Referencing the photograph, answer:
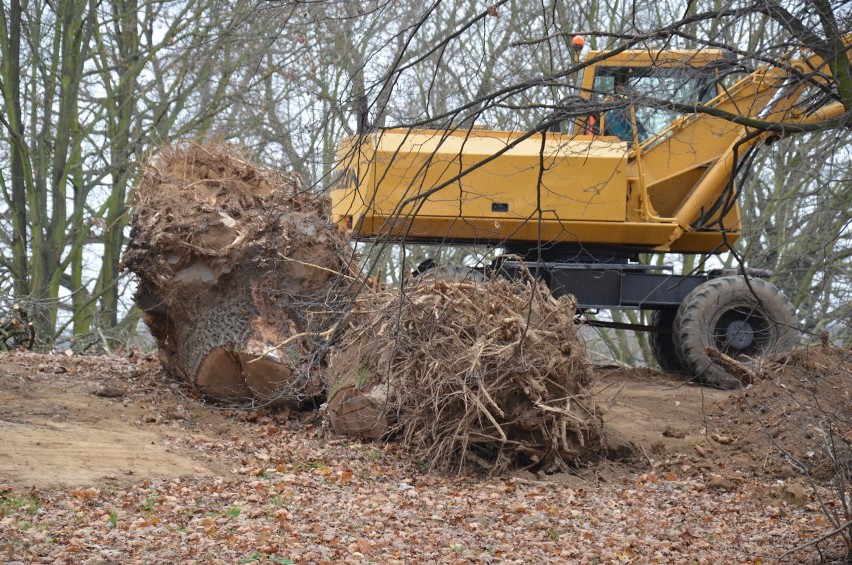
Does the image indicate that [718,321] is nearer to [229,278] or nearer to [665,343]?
[665,343]

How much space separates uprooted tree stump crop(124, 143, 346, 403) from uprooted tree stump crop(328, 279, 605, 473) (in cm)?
86

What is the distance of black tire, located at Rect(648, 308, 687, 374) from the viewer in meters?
12.5

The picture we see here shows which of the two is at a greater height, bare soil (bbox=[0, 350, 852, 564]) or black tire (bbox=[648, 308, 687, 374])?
black tire (bbox=[648, 308, 687, 374])

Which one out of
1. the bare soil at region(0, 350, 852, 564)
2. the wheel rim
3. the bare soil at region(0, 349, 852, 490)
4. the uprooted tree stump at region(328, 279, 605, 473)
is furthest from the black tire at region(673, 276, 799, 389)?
the uprooted tree stump at region(328, 279, 605, 473)

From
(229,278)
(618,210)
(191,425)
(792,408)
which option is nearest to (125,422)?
(191,425)

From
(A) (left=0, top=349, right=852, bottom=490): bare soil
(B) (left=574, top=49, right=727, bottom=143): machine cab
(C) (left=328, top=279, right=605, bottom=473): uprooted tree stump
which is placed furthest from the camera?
(C) (left=328, top=279, right=605, bottom=473): uprooted tree stump

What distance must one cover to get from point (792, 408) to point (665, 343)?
4161 millimetres

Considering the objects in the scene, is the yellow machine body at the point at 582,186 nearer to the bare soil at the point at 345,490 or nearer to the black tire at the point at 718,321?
the black tire at the point at 718,321

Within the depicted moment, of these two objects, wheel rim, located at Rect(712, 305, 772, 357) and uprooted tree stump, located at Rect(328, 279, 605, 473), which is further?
wheel rim, located at Rect(712, 305, 772, 357)

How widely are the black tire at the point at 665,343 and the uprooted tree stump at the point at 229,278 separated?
518cm

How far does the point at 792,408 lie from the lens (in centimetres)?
859

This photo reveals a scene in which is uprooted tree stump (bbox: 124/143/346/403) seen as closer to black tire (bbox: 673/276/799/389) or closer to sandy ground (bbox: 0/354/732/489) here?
sandy ground (bbox: 0/354/732/489)

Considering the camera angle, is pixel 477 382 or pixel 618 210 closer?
pixel 477 382

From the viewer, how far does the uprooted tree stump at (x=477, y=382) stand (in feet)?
24.1
